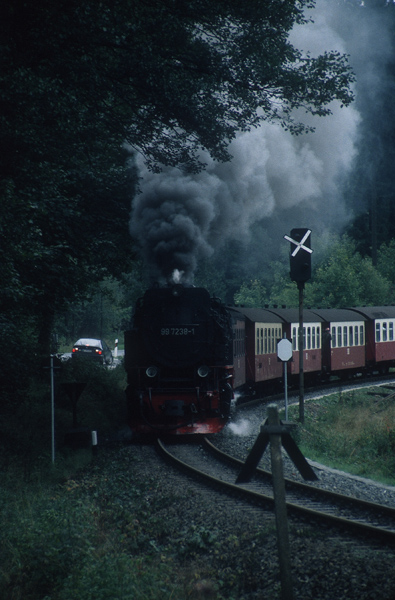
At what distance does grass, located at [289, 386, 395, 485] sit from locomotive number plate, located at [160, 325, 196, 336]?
3302 millimetres

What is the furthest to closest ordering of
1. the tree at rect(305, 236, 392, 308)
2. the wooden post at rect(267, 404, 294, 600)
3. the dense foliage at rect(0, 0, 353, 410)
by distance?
the tree at rect(305, 236, 392, 308), the dense foliage at rect(0, 0, 353, 410), the wooden post at rect(267, 404, 294, 600)

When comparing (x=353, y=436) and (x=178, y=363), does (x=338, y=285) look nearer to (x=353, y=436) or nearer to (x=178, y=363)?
(x=353, y=436)

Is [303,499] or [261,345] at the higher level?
[261,345]

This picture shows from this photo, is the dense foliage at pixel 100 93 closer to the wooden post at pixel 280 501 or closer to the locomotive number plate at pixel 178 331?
the locomotive number plate at pixel 178 331

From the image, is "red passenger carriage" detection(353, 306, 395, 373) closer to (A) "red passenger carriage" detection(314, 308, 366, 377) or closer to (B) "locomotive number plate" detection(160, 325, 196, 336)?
(A) "red passenger carriage" detection(314, 308, 366, 377)

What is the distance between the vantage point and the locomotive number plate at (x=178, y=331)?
13.1m

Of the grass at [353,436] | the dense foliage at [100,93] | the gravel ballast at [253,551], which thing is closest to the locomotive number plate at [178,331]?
the dense foliage at [100,93]

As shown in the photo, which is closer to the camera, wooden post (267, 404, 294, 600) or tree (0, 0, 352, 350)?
wooden post (267, 404, 294, 600)

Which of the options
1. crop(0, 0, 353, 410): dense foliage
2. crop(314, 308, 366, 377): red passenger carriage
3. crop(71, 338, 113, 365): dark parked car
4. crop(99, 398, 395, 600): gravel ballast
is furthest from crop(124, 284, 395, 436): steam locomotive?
crop(71, 338, 113, 365): dark parked car

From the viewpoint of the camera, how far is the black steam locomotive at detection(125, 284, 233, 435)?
1312 cm

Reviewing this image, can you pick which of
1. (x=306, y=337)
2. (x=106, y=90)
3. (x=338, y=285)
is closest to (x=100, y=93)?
(x=106, y=90)

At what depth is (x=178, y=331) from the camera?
13188mm

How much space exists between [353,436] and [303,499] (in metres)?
5.39

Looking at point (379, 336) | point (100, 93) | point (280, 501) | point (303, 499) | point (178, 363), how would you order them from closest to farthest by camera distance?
point (280, 501) < point (303, 499) < point (100, 93) < point (178, 363) < point (379, 336)
